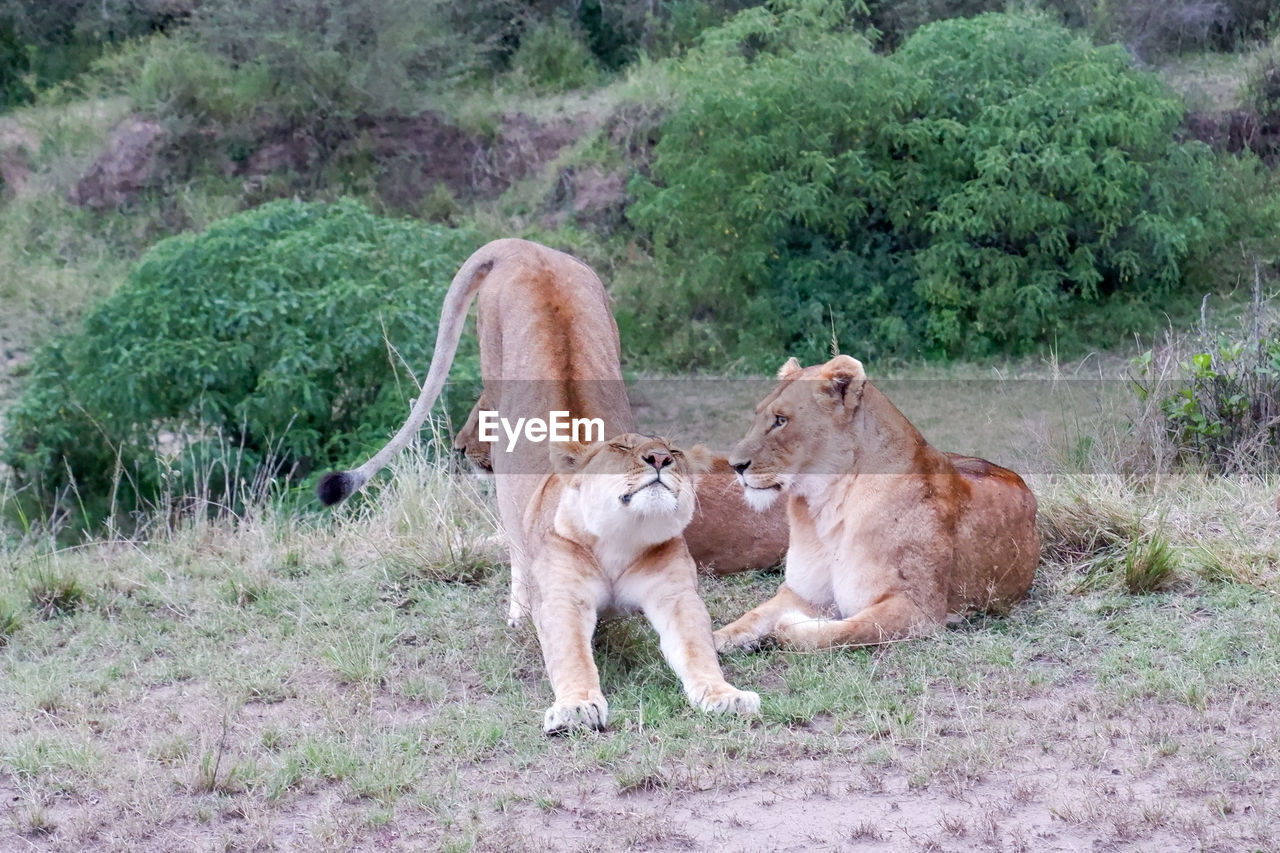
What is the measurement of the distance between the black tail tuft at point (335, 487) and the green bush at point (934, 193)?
9.56m

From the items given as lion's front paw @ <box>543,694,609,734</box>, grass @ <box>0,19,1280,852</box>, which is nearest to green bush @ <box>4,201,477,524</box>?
grass @ <box>0,19,1280,852</box>

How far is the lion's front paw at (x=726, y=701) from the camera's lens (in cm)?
394

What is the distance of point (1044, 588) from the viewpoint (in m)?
5.14

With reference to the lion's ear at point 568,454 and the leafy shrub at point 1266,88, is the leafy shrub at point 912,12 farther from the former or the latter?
the lion's ear at point 568,454

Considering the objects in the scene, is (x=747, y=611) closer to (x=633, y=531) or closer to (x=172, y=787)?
(x=633, y=531)

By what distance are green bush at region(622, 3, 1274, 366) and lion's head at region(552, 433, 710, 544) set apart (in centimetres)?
1000

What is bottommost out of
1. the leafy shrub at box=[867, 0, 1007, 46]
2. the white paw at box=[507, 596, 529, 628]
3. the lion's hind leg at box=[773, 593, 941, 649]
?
the white paw at box=[507, 596, 529, 628]

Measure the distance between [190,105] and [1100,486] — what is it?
16.7 metres

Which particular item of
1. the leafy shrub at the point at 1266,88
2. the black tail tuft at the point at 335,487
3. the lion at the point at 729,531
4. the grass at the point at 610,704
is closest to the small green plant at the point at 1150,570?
the grass at the point at 610,704

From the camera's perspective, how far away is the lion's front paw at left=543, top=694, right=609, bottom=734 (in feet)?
12.7

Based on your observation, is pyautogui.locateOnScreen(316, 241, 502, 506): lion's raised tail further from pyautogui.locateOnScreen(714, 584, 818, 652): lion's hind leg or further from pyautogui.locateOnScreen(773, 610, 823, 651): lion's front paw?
pyautogui.locateOnScreen(773, 610, 823, 651): lion's front paw

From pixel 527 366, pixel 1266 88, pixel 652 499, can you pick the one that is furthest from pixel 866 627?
pixel 1266 88

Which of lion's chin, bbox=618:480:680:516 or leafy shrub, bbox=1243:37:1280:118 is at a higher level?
lion's chin, bbox=618:480:680:516

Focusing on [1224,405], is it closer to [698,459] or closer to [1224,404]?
[1224,404]
